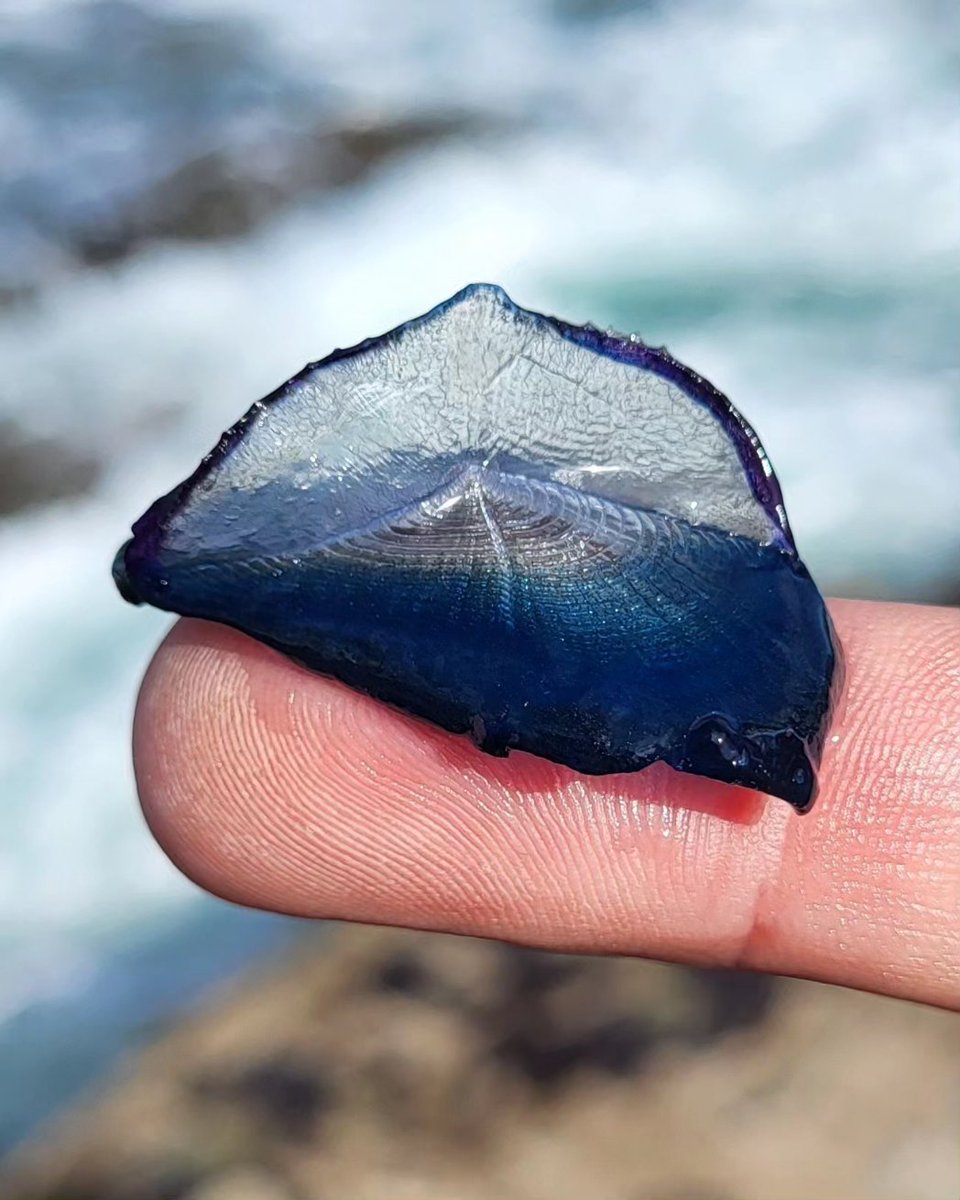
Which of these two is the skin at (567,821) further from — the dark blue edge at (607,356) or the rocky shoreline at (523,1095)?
the rocky shoreline at (523,1095)

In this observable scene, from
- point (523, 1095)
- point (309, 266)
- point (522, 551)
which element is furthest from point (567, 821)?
point (309, 266)

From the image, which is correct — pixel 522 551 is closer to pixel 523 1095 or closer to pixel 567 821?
pixel 567 821

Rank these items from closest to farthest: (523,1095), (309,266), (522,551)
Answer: (522,551), (523,1095), (309,266)

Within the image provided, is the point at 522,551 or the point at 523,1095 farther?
the point at 523,1095

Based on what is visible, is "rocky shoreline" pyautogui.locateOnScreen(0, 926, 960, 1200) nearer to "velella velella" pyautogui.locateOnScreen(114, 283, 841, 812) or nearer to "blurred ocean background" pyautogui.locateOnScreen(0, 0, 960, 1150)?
"blurred ocean background" pyautogui.locateOnScreen(0, 0, 960, 1150)

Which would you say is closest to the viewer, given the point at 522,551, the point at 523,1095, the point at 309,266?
the point at 522,551

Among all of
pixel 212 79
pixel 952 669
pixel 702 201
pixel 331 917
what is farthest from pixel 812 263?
pixel 331 917
